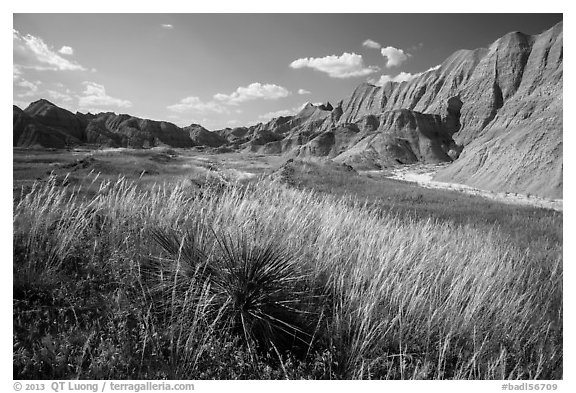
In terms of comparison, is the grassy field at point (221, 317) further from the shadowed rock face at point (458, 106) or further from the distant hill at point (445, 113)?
the distant hill at point (445, 113)

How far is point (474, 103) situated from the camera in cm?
13112

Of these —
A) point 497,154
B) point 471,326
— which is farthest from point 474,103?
point 471,326

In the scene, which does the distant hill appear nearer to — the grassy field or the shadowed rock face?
the shadowed rock face

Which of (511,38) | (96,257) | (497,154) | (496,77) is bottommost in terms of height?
(96,257)

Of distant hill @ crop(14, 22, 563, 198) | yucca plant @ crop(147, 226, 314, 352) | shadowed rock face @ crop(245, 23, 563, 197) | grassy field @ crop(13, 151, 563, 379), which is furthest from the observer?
distant hill @ crop(14, 22, 563, 198)

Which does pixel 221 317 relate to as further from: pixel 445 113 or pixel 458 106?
pixel 458 106

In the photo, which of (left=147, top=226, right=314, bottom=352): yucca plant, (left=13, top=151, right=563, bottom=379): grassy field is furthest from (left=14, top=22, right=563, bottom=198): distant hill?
(left=147, top=226, right=314, bottom=352): yucca plant

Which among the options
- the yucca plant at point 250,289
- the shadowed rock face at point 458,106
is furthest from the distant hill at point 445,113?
the yucca plant at point 250,289

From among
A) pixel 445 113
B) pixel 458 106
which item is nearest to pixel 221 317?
pixel 445 113

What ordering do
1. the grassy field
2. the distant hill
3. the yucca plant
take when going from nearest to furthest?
the grassy field < the yucca plant < the distant hill

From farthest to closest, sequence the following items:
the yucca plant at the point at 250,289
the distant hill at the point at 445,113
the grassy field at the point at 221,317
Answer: the distant hill at the point at 445,113 → the yucca plant at the point at 250,289 → the grassy field at the point at 221,317
